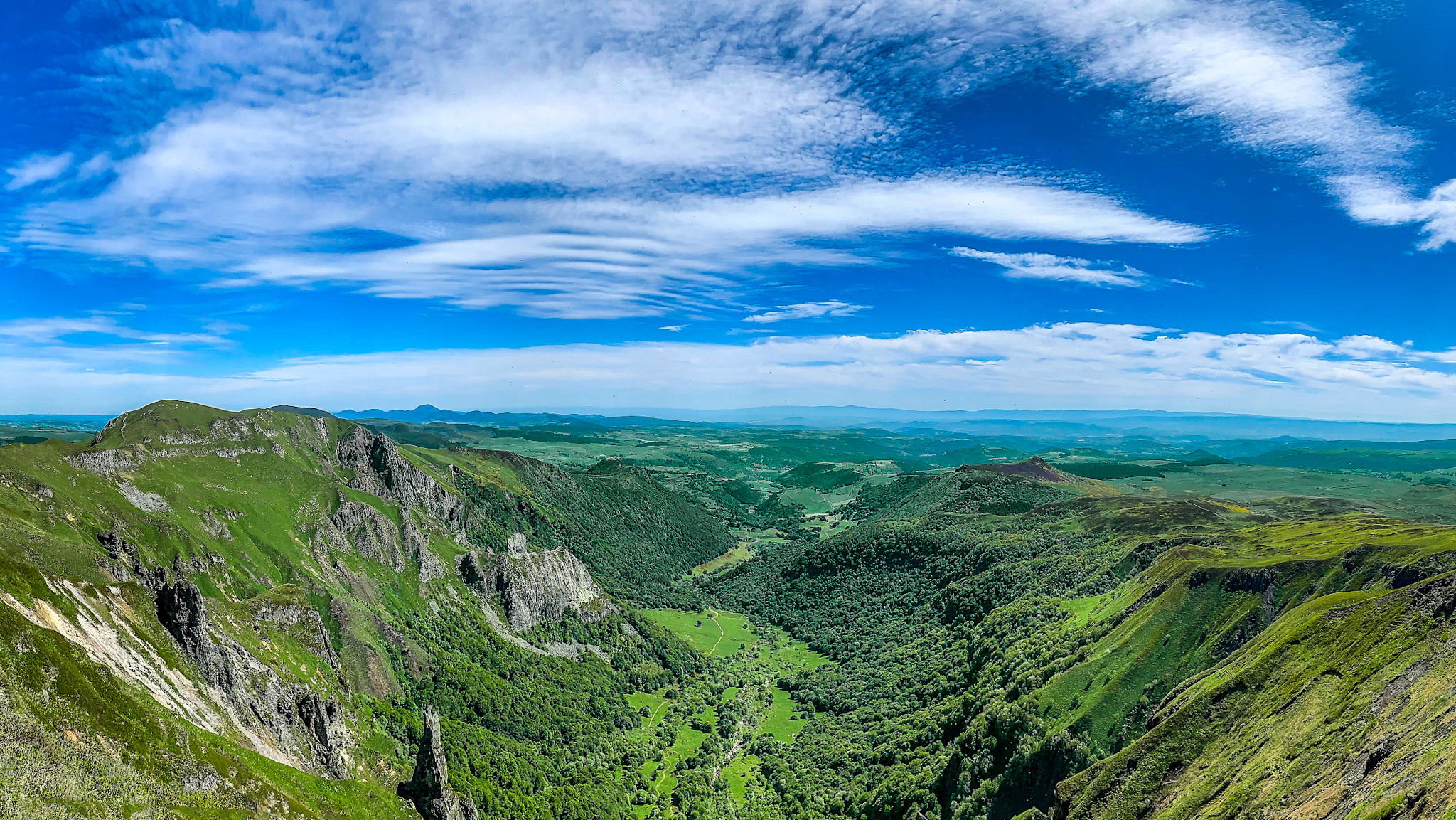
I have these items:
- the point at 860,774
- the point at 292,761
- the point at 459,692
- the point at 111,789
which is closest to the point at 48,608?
the point at 111,789

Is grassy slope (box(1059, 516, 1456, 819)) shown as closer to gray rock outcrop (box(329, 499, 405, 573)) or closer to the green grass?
the green grass

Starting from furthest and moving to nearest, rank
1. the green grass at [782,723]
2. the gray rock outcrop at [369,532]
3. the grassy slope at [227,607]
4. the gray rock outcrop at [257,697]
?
the gray rock outcrop at [369,532] < the green grass at [782,723] < the gray rock outcrop at [257,697] < the grassy slope at [227,607]

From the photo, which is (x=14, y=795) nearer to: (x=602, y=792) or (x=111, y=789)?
(x=111, y=789)

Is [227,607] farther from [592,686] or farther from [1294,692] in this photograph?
[1294,692]

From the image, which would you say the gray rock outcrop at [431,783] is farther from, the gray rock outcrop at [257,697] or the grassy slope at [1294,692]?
the grassy slope at [1294,692]

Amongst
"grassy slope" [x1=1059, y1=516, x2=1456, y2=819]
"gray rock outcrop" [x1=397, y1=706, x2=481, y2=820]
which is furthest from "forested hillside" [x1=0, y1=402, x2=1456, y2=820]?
"gray rock outcrop" [x1=397, y1=706, x2=481, y2=820]

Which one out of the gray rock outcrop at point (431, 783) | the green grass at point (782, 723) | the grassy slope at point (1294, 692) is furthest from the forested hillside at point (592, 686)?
the green grass at point (782, 723)

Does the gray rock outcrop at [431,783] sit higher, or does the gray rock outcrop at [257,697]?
the gray rock outcrop at [257,697]

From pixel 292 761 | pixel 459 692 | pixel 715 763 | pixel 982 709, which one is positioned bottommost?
pixel 715 763
